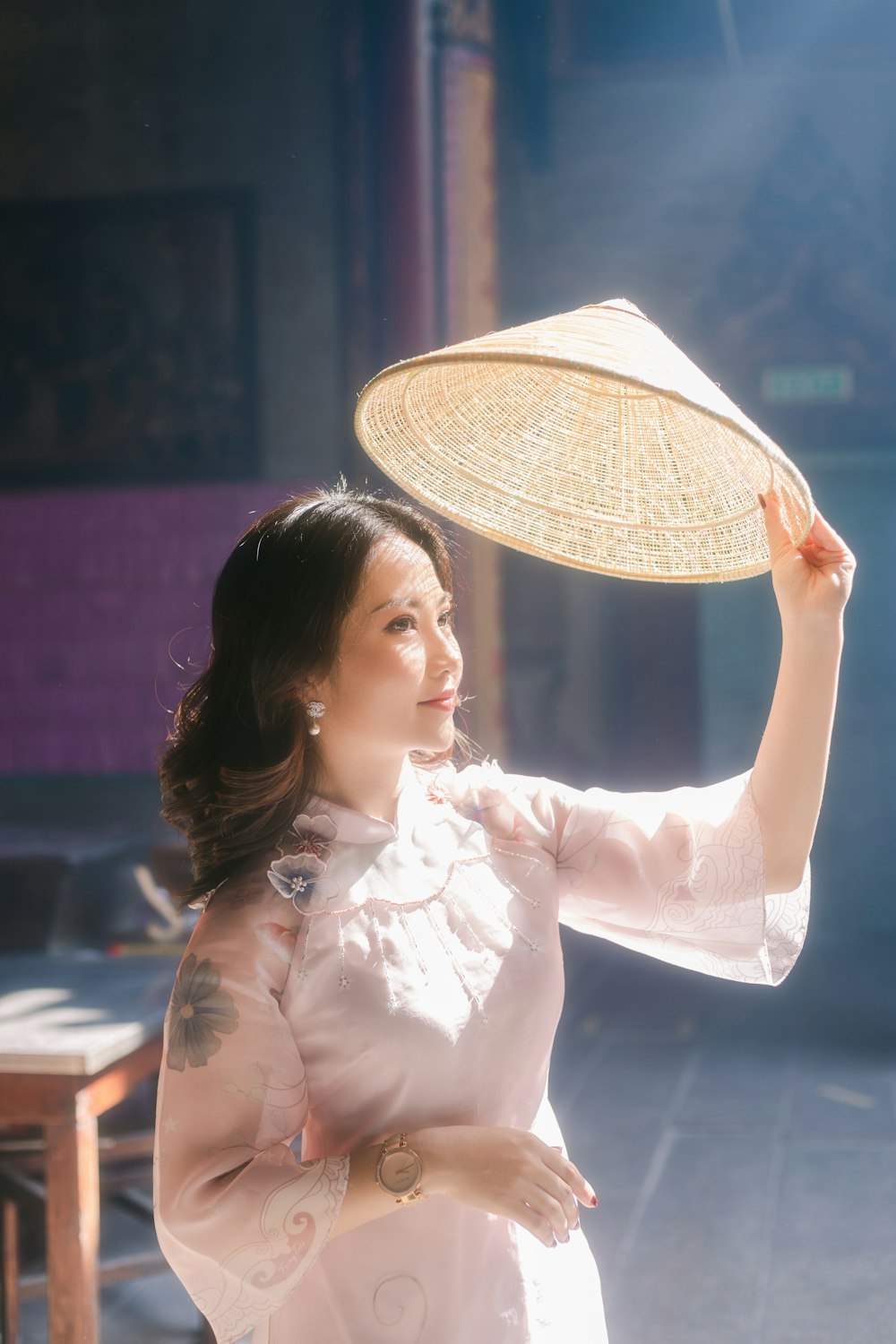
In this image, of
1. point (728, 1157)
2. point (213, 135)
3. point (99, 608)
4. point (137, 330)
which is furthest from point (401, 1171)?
point (213, 135)

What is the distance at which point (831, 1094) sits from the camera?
14.1 ft

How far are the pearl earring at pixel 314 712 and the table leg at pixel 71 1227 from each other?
124 centimetres

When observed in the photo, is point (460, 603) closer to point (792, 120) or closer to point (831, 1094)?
point (831, 1094)

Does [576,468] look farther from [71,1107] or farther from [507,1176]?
[71,1107]

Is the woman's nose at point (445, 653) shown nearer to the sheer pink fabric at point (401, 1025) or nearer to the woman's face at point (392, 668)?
the woman's face at point (392, 668)

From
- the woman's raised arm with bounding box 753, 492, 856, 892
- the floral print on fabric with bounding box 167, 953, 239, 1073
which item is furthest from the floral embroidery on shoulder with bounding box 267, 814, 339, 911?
the woman's raised arm with bounding box 753, 492, 856, 892

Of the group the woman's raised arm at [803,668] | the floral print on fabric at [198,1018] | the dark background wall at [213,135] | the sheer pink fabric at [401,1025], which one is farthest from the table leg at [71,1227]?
the dark background wall at [213,135]

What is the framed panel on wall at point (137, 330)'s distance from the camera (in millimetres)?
5023

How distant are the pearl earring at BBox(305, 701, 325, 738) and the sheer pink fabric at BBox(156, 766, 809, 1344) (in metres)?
0.09

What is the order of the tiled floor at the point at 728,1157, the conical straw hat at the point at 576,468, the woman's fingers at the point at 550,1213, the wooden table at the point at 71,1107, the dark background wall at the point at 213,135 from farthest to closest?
the dark background wall at the point at 213,135, the tiled floor at the point at 728,1157, the wooden table at the point at 71,1107, the conical straw hat at the point at 576,468, the woman's fingers at the point at 550,1213

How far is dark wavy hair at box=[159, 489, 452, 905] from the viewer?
51.6 inches

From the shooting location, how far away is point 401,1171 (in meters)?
1.17

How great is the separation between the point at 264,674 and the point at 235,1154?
44 cm

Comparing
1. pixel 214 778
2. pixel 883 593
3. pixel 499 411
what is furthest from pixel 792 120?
pixel 214 778
